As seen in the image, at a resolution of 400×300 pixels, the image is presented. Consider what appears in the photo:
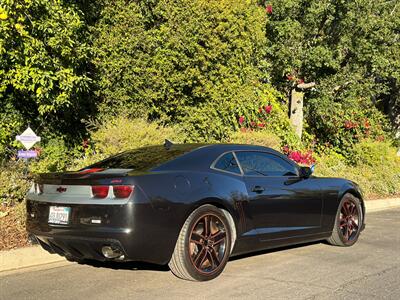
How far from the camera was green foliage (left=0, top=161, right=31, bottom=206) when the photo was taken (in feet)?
25.6

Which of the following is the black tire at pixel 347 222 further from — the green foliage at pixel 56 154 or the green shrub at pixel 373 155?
the green shrub at pixel 373 155

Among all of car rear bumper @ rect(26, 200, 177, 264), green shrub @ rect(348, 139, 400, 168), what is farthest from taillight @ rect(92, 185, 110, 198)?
green shrub @ rect(348, 139, 400, 168)

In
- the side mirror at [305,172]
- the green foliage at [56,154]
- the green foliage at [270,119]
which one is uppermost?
the green foliage at [270,119]

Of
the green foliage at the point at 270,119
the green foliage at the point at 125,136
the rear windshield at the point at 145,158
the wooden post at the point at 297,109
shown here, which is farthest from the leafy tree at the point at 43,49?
the wooden post at the point at 297,109

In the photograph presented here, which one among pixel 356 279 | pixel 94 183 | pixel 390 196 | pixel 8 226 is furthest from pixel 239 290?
pixel 390 196

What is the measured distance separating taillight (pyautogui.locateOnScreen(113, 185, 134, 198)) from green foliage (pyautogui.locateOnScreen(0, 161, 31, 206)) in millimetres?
3654

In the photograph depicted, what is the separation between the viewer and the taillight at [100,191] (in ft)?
15.9

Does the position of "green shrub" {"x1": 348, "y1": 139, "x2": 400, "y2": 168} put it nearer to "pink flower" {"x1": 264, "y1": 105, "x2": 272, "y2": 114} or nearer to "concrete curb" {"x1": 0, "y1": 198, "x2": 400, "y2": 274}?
"pink flower" {"x1": 264, "y1": 105, "x2": 272, "y2": 114}

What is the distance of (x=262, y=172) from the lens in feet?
20.3

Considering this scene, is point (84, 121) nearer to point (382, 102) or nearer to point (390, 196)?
point (390, 196)

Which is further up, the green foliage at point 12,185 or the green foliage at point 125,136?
the green foliage at point 125,136

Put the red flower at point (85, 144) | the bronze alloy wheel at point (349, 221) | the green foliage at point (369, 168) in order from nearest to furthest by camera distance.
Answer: the bronze alloy wheel at point (349, 221) → the red flower at point (85, 144) → the green foliage at point (369, 168)

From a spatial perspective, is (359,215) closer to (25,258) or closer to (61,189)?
(61,189)

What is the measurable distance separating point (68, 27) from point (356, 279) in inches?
232
